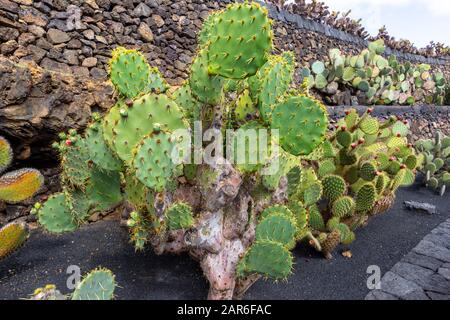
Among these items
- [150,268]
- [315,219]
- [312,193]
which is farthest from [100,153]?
[315,219]

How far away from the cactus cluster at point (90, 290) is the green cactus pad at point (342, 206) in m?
2.09

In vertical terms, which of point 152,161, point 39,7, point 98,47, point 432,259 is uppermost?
point 39,7

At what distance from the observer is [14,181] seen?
2568mm

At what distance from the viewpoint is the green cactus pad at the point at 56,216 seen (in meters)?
2.50

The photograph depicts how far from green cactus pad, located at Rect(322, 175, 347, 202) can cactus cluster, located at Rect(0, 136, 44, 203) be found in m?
2.35

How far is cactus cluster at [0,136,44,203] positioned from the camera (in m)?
2.53

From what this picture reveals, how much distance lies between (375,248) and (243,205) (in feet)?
5.31

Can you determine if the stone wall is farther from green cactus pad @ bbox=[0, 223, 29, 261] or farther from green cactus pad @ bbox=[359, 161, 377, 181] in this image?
green cactus pad @ bbox=[359, 161, 377, 181]

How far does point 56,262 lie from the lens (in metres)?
2.61

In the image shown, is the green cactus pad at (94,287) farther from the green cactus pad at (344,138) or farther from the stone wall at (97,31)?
the stone wall at (97,31)

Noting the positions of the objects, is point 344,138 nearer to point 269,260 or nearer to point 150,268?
point 269,260

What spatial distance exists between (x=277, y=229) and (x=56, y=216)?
1.50 m

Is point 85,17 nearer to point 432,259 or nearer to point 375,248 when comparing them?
point 375,248
